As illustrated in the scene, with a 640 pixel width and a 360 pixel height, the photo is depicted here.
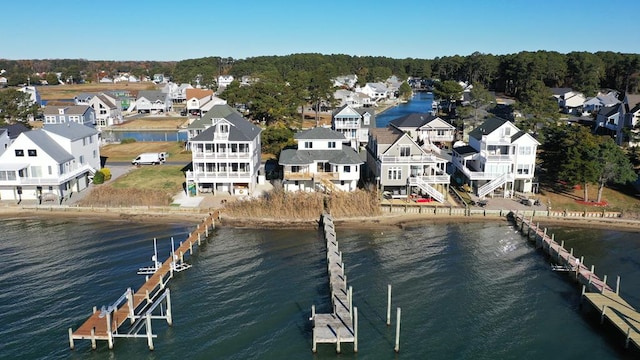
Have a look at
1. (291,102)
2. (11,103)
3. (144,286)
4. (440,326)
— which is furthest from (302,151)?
(11,103)

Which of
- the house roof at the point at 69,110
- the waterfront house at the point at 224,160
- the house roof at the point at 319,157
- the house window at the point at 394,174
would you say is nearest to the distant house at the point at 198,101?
the house roof at the point at 69,110

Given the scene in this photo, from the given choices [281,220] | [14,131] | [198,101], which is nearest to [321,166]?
[281,220]

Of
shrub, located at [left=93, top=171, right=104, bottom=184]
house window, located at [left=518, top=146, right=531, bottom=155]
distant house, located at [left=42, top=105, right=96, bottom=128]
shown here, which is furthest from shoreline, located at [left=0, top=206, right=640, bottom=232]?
distant house, located at [left=42, top=105, right=96, bottom=128]

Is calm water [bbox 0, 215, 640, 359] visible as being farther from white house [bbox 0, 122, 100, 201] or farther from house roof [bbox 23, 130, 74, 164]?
house roof [bbox 23, 130, 74, 164]

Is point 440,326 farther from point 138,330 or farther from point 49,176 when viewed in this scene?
point 49,176

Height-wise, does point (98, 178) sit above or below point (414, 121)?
below

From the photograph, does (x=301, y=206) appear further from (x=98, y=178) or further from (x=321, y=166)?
(x=98, y=178)

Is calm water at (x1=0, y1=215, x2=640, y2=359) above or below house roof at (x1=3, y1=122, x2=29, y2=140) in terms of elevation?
below
